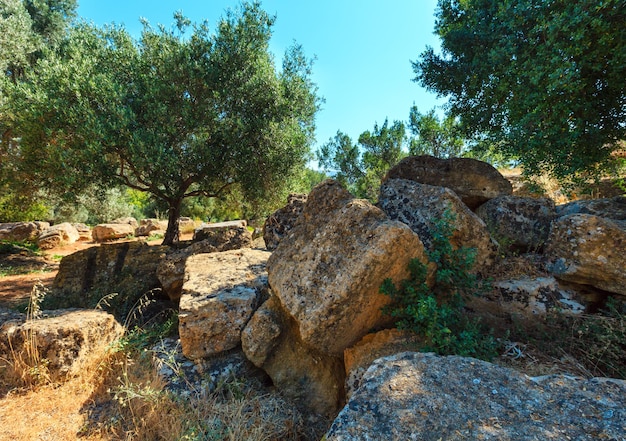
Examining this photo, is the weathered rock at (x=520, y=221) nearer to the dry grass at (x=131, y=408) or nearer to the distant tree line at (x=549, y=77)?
the distant tree line at (x=549, y=77)

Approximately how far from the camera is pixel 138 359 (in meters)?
4.38

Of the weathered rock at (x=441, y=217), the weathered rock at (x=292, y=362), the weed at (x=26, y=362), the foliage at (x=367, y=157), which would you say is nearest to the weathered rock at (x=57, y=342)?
the weed at (x=26, y=362)

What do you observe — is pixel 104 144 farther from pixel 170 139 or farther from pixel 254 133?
pixel 254 133

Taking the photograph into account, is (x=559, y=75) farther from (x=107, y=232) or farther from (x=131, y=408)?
(x=107, y=232)

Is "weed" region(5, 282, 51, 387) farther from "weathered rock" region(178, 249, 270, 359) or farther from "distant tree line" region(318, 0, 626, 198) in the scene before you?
"distant tree line" region(318, 0, 626, 198)

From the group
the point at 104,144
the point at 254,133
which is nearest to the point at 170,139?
the point at 104,144

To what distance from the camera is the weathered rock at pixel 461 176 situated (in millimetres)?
6301

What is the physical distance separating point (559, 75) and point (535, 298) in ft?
12.6

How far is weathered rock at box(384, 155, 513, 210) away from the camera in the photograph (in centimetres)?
630

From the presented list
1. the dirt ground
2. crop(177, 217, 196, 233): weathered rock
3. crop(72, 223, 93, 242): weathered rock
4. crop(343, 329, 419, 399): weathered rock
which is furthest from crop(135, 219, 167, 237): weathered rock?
crop(343, 329, 419, 399): weathered rock

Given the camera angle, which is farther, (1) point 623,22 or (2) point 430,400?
(1) point 623,22

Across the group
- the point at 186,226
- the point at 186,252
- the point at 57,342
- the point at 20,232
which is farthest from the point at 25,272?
the point at 186,226

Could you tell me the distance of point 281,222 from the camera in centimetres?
684

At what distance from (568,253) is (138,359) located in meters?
6.14
